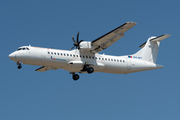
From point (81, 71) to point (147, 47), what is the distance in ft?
23.7

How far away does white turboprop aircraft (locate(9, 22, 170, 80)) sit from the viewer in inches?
909

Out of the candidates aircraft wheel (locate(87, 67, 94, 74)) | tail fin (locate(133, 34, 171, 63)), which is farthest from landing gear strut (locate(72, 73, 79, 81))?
tail fin (locate(133, 34, 171, 63))

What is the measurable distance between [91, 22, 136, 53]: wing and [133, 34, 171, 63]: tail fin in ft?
13.1

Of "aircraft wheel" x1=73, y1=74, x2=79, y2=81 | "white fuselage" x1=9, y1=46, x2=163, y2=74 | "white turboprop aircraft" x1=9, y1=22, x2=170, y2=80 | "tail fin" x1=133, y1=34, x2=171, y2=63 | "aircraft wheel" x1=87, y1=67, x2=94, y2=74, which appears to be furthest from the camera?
"tail fin" x1=133, y1=34, x2=171, y2=63

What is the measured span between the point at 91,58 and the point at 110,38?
2298 mm

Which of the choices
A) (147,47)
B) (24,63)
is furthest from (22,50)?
(147,47)

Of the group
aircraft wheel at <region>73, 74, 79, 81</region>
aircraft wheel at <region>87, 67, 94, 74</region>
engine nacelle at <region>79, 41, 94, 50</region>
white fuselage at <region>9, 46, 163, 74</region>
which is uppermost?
engine nacelle at <region>79, 41, 94, 50</region>

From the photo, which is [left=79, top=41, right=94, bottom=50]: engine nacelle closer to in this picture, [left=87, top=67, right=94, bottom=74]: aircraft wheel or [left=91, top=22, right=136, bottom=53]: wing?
[left=91, top=22, right=136, bottom=53]: wing

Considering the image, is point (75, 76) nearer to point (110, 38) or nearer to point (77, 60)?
point (77, 60)

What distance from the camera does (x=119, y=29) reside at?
23.7 metres

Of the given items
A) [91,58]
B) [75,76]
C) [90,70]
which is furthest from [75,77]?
[91,58]

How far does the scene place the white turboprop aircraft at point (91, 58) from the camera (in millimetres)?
23094

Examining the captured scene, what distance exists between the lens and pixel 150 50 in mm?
28438

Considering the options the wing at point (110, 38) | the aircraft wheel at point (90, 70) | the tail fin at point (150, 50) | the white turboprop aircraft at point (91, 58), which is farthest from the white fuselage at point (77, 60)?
the wing at point (110, 38)
